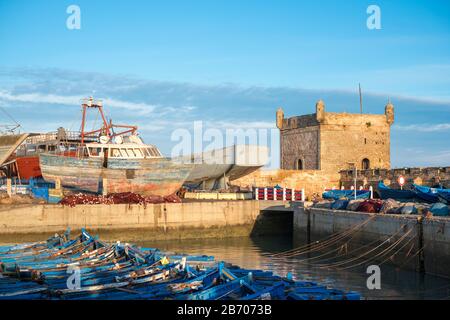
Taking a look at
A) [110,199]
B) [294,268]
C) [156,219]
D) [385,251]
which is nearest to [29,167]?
[110,199]

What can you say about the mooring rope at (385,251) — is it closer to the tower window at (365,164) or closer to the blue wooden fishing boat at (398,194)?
the blue wooden fishing boat at (398,194)

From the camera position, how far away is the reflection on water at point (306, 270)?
60.5 feet

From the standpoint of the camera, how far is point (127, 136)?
40594mm

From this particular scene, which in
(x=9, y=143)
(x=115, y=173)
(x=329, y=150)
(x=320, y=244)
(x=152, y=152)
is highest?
(x=329, y=150)

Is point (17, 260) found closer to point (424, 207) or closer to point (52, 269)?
point (52, 269)

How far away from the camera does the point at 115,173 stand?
36719 millimetres

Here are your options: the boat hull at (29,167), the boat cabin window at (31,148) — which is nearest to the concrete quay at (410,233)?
the boat hull at (29,167)

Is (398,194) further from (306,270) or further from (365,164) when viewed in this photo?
(365,164)

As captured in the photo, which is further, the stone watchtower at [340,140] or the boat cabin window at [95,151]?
the stone watchtower at [340,140]

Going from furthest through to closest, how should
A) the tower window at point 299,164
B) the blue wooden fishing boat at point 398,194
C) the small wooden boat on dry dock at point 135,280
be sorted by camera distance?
the tower window at point 299,164, the blue wooden fishing boat at point 398,194, the small wooden boat on dry dock at point 135,280

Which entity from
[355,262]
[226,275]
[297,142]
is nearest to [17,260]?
[226,275]

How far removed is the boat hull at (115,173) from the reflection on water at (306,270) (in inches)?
250

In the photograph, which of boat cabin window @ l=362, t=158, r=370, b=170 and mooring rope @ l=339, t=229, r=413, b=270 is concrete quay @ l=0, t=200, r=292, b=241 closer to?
mooring rope @ l=339, t=229, r=413, b=270

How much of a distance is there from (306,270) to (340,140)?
103 feet
